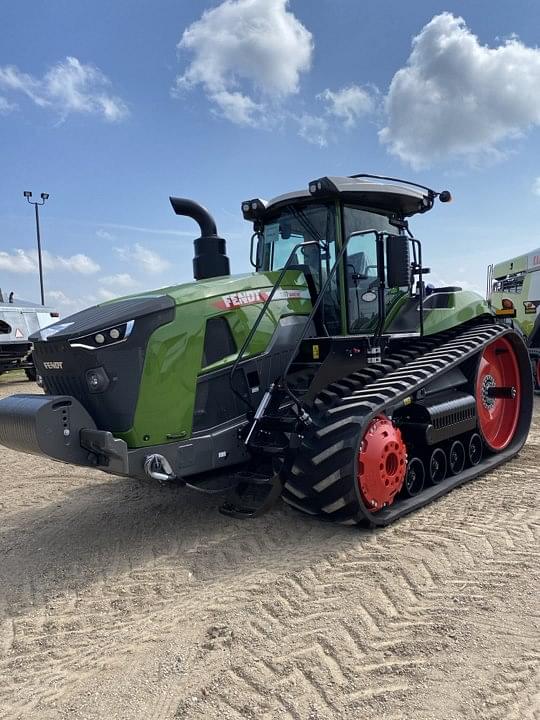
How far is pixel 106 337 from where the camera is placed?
4062 mm

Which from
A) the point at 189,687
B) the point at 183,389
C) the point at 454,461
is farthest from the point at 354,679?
the point at 454,461

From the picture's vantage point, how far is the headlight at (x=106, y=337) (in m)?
4.06

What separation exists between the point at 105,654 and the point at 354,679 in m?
1.27

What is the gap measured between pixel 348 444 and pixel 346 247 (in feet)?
5.85

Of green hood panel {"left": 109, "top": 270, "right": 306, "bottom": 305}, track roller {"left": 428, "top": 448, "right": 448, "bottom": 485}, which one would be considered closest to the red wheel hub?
track roller {"left": 428, "top": 448, "right": 448, "bottom": 485}

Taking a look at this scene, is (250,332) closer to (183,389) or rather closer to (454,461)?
(183,389)

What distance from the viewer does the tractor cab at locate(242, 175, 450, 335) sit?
16.5 feet

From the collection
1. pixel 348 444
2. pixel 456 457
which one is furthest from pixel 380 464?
pixel 456 457

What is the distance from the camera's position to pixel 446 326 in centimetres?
616

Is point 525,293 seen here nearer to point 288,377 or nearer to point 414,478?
point 414,478

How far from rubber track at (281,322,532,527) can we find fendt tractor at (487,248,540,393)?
7.95 metres

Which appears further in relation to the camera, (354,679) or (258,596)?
(258,596)

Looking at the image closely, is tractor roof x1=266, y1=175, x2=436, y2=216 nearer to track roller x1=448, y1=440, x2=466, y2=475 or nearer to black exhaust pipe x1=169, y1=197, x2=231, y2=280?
black exhaust pipe x1=169, y1=197, x2=231, y2=280

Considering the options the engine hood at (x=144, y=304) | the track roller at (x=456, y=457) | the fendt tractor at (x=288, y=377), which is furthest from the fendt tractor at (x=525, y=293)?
the engine hood at (x=144, y=304)
